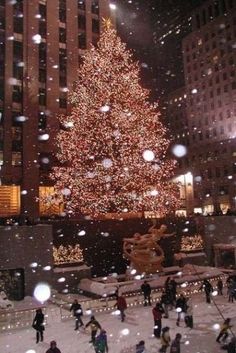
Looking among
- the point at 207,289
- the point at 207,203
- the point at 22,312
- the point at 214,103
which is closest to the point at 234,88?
the point at 214,103

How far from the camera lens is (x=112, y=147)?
2983 centimetres

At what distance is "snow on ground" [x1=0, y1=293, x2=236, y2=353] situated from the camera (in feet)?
45.3

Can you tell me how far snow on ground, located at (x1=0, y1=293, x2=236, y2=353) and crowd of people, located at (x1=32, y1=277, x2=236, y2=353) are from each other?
31 centimetres

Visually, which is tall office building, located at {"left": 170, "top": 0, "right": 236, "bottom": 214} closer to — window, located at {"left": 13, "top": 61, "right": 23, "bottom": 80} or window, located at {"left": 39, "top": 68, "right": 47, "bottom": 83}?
window, located at {"left": 39, "top": 68, "right": 47, "bottom": 83}

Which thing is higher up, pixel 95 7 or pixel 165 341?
pixel 95 7

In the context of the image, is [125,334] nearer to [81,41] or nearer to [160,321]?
[160,321]

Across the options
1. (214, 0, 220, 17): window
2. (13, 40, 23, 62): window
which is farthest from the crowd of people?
(214, 0, 220, 17): window

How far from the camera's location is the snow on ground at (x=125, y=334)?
544 inches

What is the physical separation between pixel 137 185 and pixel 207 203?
163ft

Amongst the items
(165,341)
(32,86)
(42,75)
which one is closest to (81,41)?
(42,75)

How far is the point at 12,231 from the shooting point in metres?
21.4

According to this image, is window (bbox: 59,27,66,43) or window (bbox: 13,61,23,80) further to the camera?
window (bbox: 59,27,66,43)

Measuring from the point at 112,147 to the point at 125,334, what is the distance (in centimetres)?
1678

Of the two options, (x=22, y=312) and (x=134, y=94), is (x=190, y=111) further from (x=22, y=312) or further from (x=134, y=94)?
(x=22, y=312)
